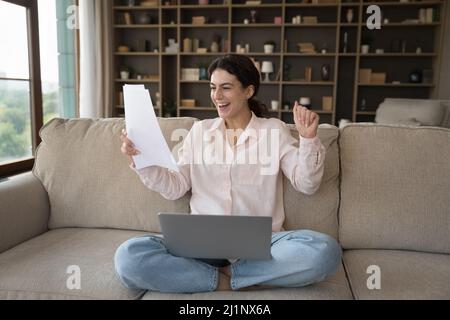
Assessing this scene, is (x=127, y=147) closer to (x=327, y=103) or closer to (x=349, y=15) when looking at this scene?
(x=327, y=103)

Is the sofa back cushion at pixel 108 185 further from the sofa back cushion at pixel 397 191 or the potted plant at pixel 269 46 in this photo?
the potted plant at pixel 269 46

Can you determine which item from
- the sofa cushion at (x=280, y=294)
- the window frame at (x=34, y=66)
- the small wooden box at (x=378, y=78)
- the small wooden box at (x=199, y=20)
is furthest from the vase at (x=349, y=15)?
the sofa cushion at (x=280, y=294)

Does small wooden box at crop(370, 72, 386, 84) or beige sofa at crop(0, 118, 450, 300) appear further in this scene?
small wooden box at crop(370, 72, 386, 84)

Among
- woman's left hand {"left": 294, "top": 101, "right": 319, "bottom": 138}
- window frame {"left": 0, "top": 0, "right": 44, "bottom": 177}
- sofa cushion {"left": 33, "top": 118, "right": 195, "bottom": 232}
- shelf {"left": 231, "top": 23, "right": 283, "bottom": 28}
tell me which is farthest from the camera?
shelf {"left": 231, "top": 23, "right": 283, "bottom": 28}

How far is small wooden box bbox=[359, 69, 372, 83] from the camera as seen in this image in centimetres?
454

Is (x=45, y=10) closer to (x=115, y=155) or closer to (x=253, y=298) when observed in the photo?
(x=115, y=155)

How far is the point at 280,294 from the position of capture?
1.13 meters

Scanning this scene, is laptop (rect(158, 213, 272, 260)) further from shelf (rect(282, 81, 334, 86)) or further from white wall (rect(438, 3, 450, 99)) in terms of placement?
white wall (rect(438, 3, 450, 99))

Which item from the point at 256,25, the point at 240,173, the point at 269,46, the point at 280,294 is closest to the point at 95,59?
the point at 256,25

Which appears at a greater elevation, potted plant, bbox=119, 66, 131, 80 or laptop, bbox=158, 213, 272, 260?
potted plant, bbox=119, 66, 131, 80

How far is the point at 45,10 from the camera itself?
3.33m

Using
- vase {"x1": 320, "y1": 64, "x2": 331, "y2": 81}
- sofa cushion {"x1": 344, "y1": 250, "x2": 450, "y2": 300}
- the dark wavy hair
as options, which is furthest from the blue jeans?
vase {"x1": 320, "y1": 64, "x2": 331, "y2": 81}

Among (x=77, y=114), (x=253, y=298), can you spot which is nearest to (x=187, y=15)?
(x=77, y=114)

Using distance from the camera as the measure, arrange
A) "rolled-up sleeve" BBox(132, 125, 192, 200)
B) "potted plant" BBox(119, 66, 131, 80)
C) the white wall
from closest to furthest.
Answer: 1. "rolled-up sleeve" BBox(132, 125, 192, 200)
2. the white wall
3. "potted plant" BBox(119, 66, 131, 80)
